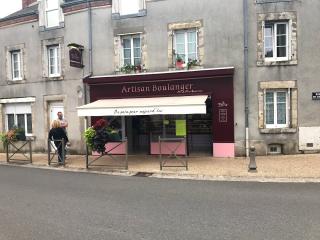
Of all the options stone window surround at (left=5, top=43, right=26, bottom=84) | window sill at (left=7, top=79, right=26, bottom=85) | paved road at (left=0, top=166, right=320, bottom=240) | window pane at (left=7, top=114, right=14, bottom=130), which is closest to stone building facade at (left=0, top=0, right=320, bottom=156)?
stone window surround at (left=5, top=43, right=26, bottom=84)

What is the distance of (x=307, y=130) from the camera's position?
14.2 meters

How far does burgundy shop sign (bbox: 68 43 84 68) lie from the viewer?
16156 mm

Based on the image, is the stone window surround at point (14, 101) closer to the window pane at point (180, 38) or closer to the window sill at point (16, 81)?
the window sill at point (16, 81)

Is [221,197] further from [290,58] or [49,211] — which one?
[290,58]

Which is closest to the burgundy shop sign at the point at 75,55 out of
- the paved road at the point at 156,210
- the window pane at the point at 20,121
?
the window pane at the point at 20,121

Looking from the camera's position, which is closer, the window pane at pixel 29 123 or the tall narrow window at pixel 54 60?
the tall narrow window at pixel 54 60

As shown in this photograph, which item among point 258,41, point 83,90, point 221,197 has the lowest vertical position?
point 221,197

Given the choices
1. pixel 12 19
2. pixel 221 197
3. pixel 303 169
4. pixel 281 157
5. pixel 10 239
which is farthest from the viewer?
pixel 12 19

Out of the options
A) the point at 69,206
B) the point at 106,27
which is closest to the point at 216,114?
the point at 106,27

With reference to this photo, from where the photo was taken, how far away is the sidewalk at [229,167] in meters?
10.8

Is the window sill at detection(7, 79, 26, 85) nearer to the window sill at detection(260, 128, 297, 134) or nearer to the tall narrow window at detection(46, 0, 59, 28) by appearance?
the tall narrow window at detection(46, 0, 59, 28)

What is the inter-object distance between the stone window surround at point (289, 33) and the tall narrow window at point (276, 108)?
111 centimetres

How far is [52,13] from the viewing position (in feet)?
58.1

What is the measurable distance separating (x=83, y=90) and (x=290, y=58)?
8.36 meters
